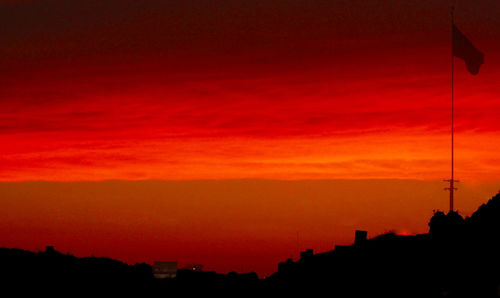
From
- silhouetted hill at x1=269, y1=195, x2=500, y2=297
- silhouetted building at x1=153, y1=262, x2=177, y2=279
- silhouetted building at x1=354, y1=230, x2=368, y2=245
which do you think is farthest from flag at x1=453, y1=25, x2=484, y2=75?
silhouetted building at x1=153, y1=262, x2=177, y2=279

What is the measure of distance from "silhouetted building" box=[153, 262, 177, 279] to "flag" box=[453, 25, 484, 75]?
22153 mm

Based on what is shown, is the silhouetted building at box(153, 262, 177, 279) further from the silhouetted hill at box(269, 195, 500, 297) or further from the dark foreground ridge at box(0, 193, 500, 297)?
the silhouetted hill at box(269, 195, 500, 297)

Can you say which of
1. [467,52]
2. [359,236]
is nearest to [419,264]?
[359,236]

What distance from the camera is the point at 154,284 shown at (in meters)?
79.1

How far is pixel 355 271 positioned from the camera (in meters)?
65.4

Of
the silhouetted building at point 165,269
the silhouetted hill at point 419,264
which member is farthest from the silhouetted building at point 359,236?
the silhouetted building at point 165,269

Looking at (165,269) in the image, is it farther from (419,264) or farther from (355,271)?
(419,264)

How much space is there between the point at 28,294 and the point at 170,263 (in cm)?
941

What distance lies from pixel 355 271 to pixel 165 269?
53.0ft

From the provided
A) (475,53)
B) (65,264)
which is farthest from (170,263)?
(475,53)

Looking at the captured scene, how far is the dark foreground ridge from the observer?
50094mm

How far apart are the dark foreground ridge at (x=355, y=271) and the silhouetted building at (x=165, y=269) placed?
0.91 m

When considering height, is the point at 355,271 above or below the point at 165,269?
below

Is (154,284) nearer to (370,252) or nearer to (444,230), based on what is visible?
(370,252)
